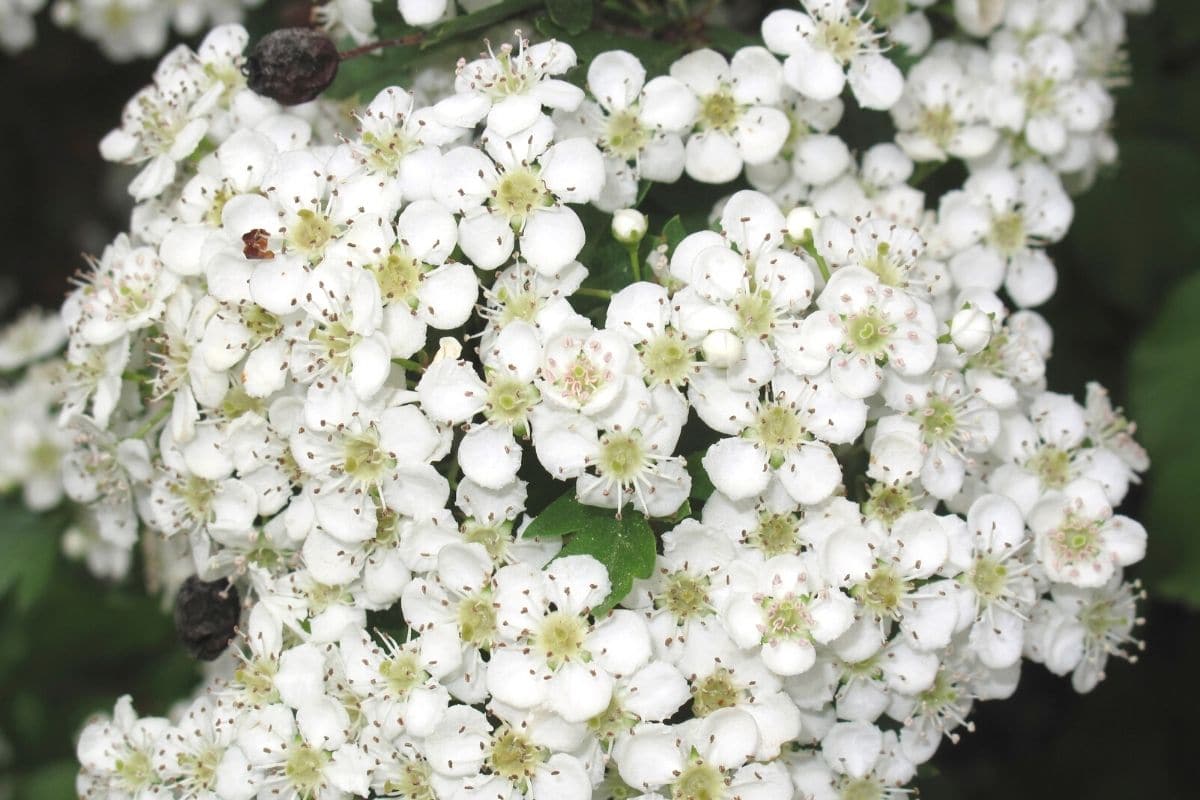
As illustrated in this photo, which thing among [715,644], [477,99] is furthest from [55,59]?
[715,644]

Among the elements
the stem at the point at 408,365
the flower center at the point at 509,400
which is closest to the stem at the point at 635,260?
the flower center at the point at 509,400

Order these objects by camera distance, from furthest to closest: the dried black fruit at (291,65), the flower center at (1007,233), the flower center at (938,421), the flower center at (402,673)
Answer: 1. the flower center at (1007,233)
2. the dried black fruit at (291,65)
3. the flower center at (938,421)
4. the flower center at (402,673)

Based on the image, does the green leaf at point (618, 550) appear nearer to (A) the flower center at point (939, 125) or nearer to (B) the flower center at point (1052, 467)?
(B) the flower center at point (1052, 467)

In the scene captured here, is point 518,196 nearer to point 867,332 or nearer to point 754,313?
point 754,313

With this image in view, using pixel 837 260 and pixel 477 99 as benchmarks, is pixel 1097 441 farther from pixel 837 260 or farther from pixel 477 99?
pixel 477 99

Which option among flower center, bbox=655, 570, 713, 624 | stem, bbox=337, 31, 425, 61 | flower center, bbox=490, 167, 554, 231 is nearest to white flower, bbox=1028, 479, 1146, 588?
flower center, bbox=655, 570, 713, 624
